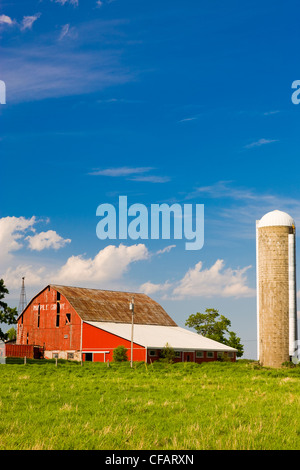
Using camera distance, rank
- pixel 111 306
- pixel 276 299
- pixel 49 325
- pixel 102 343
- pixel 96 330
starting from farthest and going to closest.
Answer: pixel 111 306, pixel 49 325, pixel 96 330, pixel 102 343, pixel 276 299

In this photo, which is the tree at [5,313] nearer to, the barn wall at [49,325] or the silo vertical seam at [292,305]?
the barn wall at [49,325]

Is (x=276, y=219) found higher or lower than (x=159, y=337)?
higher

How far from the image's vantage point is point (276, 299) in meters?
58.5

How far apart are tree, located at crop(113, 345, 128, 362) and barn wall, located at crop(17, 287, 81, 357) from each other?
24.8 feet

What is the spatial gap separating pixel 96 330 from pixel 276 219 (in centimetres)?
2395

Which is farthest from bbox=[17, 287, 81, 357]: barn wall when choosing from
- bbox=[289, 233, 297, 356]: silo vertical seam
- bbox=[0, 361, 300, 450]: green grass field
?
bbox=[0, 361, 300, 450]: green grass field

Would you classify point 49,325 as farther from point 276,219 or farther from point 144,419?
point 144,419

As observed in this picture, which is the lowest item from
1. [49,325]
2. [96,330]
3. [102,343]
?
[102,343]

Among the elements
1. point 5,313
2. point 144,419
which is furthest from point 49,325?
point 144,419

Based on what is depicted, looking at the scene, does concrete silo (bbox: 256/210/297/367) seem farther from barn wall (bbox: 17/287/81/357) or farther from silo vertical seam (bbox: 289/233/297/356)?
barn wall (bbox: 17/287/81/357)

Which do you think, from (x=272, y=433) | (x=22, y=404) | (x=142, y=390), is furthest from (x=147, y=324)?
(x=272, y=433)

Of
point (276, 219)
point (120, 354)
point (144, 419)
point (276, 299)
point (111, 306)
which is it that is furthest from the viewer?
point (111, 306)

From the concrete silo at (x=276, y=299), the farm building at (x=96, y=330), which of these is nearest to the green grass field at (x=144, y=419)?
the concrete silo at (x=276, y=299)

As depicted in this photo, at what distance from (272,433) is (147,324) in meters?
61.4
